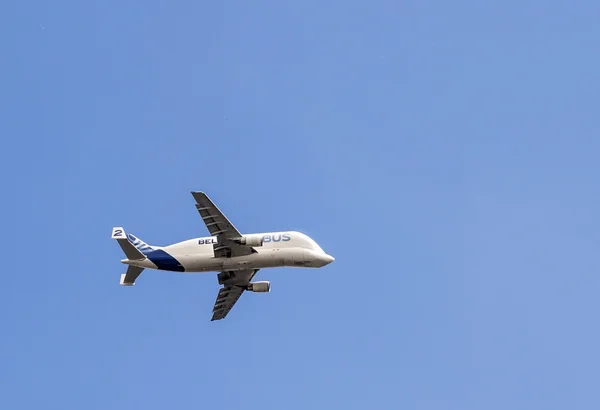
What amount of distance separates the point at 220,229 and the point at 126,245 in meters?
10.0

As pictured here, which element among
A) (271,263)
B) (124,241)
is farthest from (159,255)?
(271,263)

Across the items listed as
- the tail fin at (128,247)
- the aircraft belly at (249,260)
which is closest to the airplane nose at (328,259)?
the aircraft belly at (249,260)

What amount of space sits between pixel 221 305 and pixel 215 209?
1717cm

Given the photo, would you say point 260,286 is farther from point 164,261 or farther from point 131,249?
point 131,249

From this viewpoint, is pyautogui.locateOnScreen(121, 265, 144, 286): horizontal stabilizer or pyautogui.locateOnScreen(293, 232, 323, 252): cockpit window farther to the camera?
pyautogui.locateOnScreen(121, 265, 144, 286): horizontal stabilizer

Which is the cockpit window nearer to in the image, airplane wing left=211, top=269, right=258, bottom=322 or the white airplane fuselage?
the white airplane fuselage

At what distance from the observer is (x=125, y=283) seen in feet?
353

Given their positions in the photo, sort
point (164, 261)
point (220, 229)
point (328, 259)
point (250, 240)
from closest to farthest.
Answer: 1. point (220, 229)
2. point (250, 240)
3. point (164, 261)
4. point (328, 259)

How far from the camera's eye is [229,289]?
113m

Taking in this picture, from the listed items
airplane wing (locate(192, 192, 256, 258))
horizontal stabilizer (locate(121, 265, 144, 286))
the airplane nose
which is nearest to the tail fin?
horizontal stabilizer (locate(121, 265, 144, 286))

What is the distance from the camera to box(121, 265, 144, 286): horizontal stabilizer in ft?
351

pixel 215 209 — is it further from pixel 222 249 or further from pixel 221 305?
pixel 221 305

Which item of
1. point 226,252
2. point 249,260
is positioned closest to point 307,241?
point 249,260

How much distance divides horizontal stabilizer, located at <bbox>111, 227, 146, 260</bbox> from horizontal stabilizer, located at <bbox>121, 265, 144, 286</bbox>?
7.58 ft
